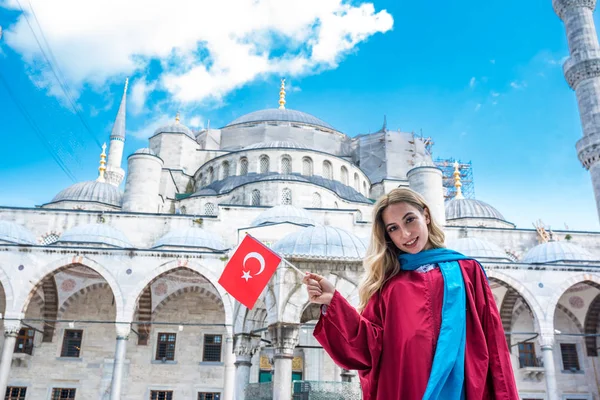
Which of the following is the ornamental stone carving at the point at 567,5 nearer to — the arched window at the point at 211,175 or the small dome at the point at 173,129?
the arched window at the point at 211,175

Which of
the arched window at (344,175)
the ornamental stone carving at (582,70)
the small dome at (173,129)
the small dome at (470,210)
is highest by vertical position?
the small dome at (173,129)

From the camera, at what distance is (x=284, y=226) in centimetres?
1630

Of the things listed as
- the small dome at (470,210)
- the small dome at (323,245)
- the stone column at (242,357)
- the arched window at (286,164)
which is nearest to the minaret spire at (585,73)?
the small dome at (470,210)

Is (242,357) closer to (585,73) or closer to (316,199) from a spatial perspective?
(316,199)

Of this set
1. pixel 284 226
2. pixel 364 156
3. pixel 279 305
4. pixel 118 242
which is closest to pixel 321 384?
pixel 279 305

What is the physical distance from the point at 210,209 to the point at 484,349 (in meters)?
19.8

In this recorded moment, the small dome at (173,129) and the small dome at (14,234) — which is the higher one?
the small dome at (173,129)

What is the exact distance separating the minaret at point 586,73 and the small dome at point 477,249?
4276mm

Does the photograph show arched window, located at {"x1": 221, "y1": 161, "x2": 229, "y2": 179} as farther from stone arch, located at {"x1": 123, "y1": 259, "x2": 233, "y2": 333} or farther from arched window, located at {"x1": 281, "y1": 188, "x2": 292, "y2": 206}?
stone arch, located at {"x1": 123, "y1": 259, "x2": 233, "y2": 333}

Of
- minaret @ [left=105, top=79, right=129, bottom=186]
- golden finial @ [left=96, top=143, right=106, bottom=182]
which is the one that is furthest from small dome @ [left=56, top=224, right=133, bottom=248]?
minaret @ [left=105, top=79, right=129, bottom=186]

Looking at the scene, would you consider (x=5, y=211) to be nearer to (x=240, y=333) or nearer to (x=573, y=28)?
(x=240, y=333)

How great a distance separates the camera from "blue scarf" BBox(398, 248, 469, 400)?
161cm

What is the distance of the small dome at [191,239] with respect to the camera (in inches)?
656

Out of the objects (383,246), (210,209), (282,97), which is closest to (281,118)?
(282,97)
